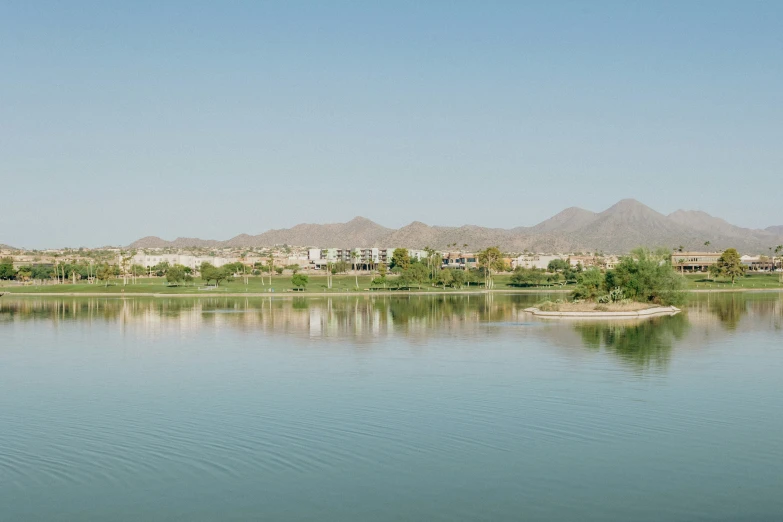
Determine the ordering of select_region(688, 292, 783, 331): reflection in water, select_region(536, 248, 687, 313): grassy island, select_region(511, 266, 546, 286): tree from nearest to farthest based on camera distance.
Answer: select_region(688, 292, 783, 331): reflection in water, select_region(536, 248, 687, 313): grassy island, select_region(511, 266, 546, 286): tree

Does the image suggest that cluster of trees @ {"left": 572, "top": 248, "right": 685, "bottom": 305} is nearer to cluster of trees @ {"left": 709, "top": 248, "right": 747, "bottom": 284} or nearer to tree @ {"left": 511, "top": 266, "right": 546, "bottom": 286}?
tree @ {"left": 511, "top": 266, "right": 546, "bottom": 286}

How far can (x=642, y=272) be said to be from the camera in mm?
79188

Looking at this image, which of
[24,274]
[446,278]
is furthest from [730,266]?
[24,274]

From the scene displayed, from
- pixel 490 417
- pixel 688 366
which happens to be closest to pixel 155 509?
pixel 490 417

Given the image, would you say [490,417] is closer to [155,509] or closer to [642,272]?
[155,509]

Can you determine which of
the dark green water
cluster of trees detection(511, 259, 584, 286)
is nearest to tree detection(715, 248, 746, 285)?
cluster of trees detection(511, 259, 584, 286)

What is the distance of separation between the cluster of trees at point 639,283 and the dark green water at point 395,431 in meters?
29.5

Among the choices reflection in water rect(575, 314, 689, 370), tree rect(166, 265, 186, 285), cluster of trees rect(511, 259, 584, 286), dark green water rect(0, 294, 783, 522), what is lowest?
reflection in water rect(575, 314, 689, 370)

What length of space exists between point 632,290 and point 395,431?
197ft

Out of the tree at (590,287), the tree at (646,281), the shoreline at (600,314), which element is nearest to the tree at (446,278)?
the tree at (590,287)

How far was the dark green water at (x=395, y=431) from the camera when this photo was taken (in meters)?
17.0

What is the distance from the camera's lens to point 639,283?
78.8 meters

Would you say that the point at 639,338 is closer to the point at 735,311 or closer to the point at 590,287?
the point at 590,287

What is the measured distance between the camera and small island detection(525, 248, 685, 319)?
74938mm
